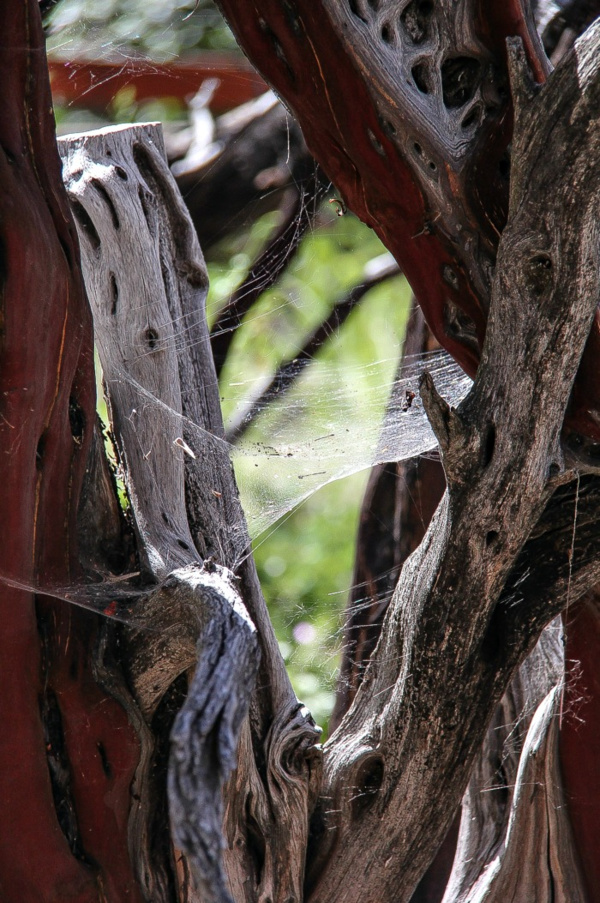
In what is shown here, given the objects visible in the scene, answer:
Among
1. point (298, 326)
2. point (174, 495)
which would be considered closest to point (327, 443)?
point (174, 495)

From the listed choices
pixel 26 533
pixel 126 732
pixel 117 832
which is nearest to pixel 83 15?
pixel 26 533

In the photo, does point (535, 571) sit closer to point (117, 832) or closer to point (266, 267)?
point (117, 832)

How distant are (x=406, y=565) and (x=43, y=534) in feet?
3.08

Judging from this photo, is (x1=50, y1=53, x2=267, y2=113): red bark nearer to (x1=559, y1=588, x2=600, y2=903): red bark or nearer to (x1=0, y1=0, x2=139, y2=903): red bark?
(x1=0, y1=0, x2=139, y2=903): red bark

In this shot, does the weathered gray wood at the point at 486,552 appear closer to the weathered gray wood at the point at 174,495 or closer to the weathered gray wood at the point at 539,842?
the weathered gray wood at the point at 174,495

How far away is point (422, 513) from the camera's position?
13.0 ft

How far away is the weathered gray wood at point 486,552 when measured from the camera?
5.92 ft

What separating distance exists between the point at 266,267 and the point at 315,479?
1.64 m

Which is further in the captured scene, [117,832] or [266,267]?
[266,267]

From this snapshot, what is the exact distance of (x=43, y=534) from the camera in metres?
2.00

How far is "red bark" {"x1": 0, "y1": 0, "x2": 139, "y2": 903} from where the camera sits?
1.89 metres


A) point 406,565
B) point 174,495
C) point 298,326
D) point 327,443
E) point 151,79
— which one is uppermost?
point 151,79

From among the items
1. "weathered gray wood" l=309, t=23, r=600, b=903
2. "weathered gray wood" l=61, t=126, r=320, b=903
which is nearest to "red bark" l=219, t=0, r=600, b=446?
"weathered gray wood" l=309, t=23, r=600, b=903

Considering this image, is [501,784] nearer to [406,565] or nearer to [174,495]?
[406,565]
